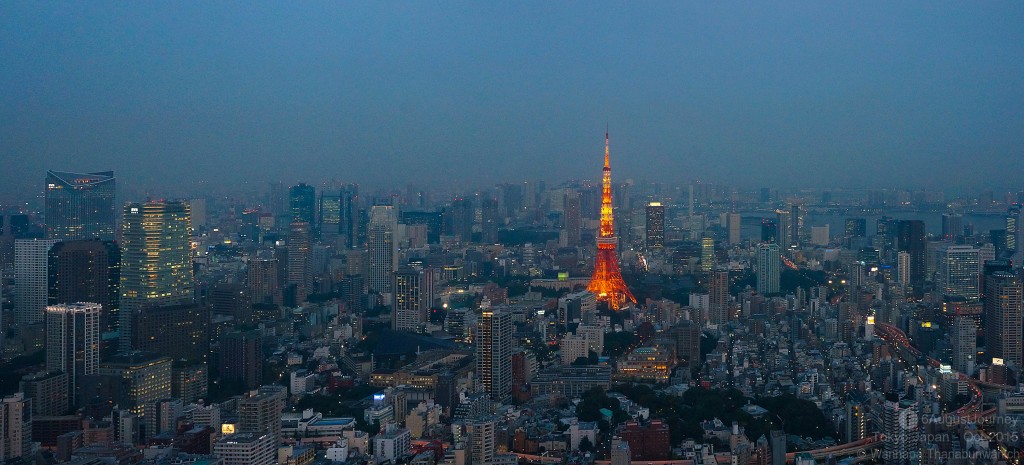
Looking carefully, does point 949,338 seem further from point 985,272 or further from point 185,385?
point 185,385

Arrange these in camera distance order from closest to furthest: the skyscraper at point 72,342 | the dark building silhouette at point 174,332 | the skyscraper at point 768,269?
1. the skyscraper at point 72,342
2. the dark building silhouette at point 174,332
3. the skyscraper at point 768,269

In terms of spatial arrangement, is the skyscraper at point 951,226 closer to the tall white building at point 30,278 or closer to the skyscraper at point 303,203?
the skyscraper at point 303,203

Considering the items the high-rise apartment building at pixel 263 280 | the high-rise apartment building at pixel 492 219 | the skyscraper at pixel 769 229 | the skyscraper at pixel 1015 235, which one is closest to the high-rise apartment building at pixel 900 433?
the skyscraper at pixel 1015 235

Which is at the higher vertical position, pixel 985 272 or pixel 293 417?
pixel 985 272

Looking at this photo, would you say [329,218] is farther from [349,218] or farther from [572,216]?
[572,216]

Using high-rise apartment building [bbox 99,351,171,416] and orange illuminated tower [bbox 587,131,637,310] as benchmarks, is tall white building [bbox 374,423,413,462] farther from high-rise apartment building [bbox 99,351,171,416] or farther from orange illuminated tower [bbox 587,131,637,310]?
orange illuminated tower [bbox 587,131,637,310]

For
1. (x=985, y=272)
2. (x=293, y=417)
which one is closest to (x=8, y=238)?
(x=293, y=417)
